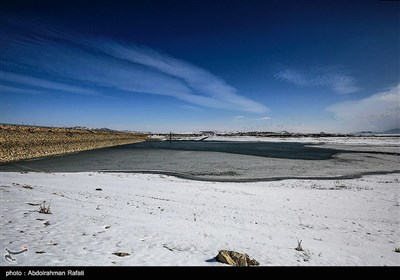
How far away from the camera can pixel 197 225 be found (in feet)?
29.1

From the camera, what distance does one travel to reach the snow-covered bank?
623 cm

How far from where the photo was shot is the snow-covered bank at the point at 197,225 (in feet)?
20.4

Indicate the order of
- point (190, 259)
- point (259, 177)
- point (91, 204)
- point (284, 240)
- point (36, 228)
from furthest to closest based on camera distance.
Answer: point (259, 177) < point (91, 204) < point (284, 240) < point (36, 228) < point (190, 259)

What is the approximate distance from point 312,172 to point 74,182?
71.0ft

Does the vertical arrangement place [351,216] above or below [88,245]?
below

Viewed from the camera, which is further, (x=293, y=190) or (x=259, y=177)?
(x=259, y=177)

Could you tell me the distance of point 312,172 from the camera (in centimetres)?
2288

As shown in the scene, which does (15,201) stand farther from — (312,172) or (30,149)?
(30,149)

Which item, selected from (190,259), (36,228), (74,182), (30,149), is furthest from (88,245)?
(30,149)

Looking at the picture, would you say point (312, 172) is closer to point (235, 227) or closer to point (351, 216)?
point (351, 216)

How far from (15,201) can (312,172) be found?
928 inches
